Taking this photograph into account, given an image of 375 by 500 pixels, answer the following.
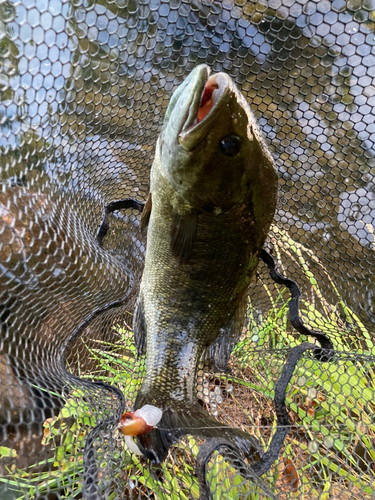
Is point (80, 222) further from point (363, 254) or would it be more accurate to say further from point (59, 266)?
point (363, 254)

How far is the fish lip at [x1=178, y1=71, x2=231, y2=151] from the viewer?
139cm

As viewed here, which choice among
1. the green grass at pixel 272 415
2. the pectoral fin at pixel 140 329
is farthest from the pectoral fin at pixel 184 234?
the green grass at pixel 272 415

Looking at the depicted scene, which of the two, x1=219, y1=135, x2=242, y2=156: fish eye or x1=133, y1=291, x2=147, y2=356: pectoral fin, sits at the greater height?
x1=219, y1=135, x2=242, y2=156: fish eye

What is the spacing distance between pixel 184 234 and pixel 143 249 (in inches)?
46.4

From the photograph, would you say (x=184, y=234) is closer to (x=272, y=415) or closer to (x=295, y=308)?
(x=295, y=308)

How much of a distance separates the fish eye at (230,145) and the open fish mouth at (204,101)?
102 mm

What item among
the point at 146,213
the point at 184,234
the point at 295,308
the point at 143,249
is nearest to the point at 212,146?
the point at 184,234

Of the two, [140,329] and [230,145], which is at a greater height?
[230,145]

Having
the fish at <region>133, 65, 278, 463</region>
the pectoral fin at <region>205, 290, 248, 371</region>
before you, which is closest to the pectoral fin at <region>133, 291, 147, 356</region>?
the fish at <region>133, 65, 278, 463</region>

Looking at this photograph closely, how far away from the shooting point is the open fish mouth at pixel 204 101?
1.39m

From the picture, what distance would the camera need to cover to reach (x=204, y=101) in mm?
1495

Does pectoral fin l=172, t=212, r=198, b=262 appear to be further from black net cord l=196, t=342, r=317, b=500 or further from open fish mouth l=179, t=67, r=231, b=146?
black net cord l=196, t=342, r=317, b=500

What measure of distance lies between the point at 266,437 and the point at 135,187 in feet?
6.73

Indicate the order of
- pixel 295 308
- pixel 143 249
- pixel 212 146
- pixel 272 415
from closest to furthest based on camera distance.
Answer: pixel 212 146 → pixel 295 308 → pixel 272 415 → pixel 143 249
